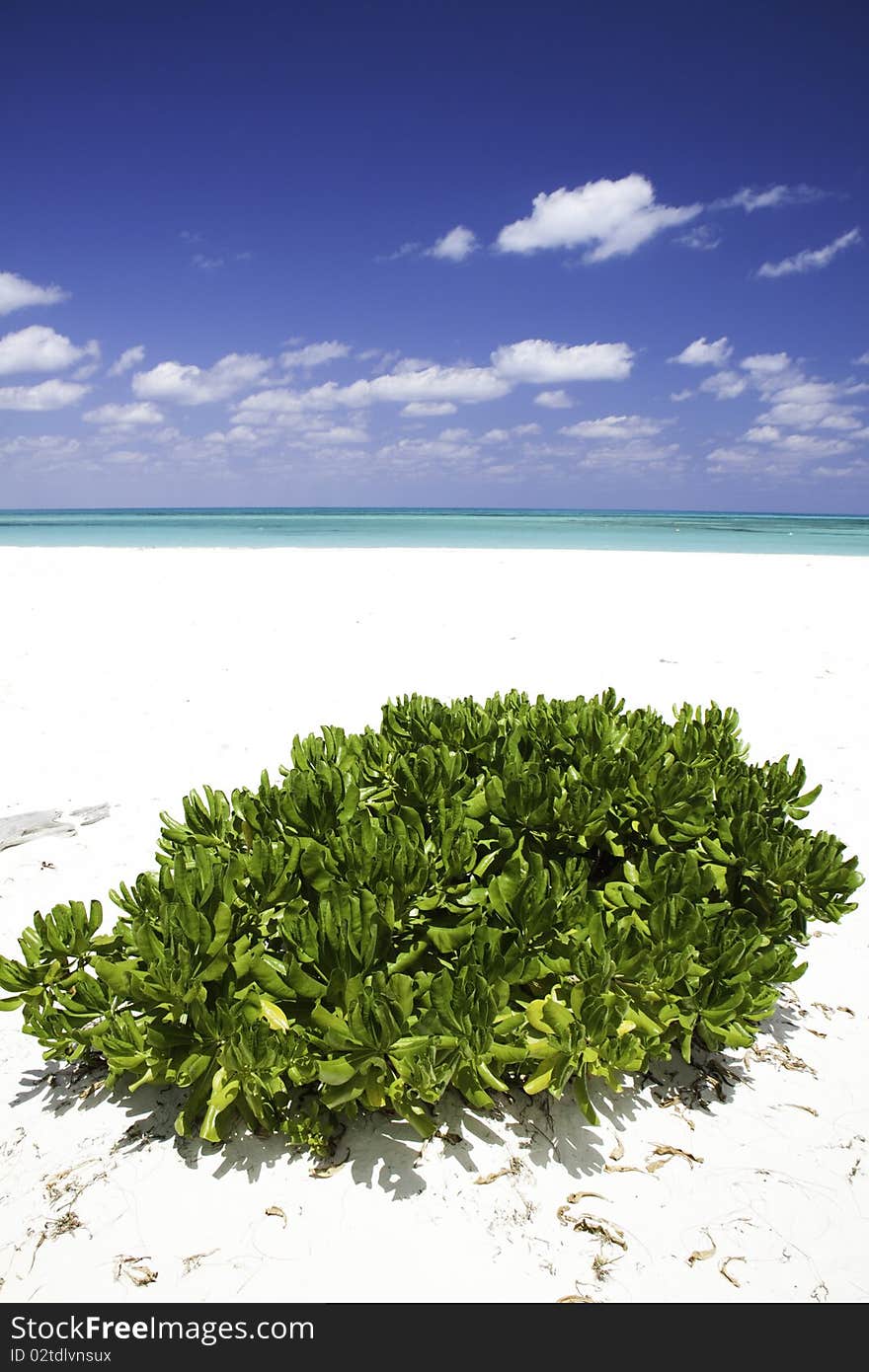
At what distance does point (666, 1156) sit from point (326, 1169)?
0.93 m

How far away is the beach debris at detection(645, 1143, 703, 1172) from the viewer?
2.12 m

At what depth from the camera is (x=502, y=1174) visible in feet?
6.81

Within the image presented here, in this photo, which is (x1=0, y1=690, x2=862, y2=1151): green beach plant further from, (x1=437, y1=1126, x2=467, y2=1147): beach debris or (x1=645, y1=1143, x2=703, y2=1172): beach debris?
(x1=645, y1=1143, x2=703, y2=1172): beach debris

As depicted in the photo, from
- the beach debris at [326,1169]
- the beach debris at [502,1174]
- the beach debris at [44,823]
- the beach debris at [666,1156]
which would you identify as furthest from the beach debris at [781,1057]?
the beach debris at [44,823]

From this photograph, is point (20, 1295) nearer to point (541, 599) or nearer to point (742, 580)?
point (541, 599)

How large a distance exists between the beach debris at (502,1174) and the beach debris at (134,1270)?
31.9 inches

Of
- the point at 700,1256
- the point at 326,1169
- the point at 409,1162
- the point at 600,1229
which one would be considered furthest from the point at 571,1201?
the point at 326,1169

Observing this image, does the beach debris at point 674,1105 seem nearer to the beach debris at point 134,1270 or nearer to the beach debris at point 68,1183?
the beach debris at point 134,1270

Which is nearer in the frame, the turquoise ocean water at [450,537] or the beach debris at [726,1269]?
the beach debris at [726,1269]

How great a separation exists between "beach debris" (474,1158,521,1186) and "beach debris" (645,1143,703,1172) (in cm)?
35

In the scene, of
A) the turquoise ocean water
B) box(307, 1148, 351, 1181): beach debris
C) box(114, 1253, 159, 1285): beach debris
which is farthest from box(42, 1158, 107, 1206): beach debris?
the turquoise ocean water

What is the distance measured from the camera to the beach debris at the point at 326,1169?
2051 mm
